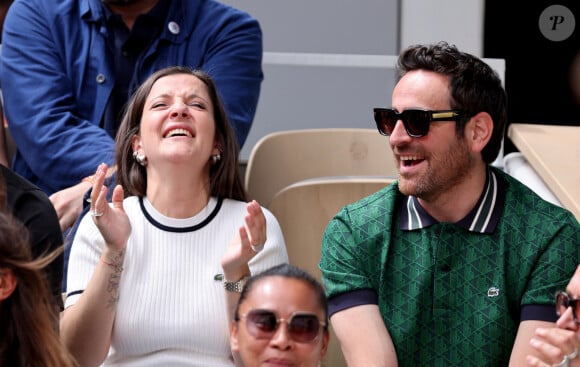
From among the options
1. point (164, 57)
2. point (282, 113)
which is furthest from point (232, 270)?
point (282, 113)

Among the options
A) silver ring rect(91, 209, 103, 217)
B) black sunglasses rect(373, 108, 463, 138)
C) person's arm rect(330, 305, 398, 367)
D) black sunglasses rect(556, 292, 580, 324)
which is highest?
black sunglasses rect(373, 108, 463, 138)

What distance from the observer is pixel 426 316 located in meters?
2.59

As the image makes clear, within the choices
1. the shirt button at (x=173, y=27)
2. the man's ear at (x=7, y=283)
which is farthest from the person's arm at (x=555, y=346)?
the shirt button at (x=173, y=27)

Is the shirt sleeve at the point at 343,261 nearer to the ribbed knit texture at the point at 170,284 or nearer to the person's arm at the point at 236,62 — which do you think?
the ribbed knit texture at the point at 170,284

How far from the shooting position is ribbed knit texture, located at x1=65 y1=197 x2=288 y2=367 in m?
2.67

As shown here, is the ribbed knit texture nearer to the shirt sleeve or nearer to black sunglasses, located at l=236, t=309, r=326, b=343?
the shirt sleeve

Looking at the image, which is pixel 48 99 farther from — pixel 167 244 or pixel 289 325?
pixel 289 325

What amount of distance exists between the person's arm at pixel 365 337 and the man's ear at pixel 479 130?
0.48 m

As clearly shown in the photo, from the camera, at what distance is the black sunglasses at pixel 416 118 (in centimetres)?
265

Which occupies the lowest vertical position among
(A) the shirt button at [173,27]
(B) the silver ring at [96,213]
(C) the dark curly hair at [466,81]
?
(B) the silver ring at [96,213]

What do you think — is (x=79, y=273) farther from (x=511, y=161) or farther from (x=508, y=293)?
(x=511, y=161)

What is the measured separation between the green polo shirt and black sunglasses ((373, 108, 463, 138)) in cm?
20

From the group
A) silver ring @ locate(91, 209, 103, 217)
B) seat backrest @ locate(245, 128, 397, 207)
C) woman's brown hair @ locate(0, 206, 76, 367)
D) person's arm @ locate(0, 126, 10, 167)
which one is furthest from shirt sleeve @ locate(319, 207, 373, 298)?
person's arm @ locate(0, 126, 10, 167)

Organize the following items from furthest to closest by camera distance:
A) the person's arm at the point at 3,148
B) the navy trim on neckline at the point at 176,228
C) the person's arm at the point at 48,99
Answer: the person's arm at the point at 3,148
the person's arm at the point at 48,99
the navy trim on neckline at the point at 176,228
